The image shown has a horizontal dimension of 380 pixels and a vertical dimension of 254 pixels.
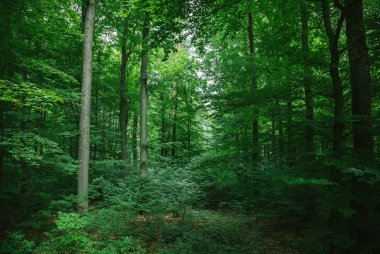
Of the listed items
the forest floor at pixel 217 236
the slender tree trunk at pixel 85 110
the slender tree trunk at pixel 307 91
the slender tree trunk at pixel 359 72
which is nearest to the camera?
the slender tree trunk at pixel 359 72

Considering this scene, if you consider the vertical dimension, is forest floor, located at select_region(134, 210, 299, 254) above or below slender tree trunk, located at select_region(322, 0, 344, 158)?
below

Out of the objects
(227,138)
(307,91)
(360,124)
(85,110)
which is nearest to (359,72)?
(360,124)

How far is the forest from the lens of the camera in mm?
4234

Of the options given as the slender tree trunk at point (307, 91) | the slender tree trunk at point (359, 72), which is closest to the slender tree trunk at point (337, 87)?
the slender tree trunk at point (359, 72)

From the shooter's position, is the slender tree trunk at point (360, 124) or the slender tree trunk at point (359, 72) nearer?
the slender tree trunk at point (360, 124)

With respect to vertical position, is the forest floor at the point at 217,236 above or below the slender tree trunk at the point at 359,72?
below

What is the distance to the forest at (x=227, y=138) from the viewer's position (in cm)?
423

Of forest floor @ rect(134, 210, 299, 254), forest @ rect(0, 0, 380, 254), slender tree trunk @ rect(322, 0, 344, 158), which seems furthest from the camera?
forest floor @ rect(134, 210, 299, 254)

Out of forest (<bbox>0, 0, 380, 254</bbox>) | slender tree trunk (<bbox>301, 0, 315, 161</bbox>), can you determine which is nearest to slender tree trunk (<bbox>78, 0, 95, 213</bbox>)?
forest (<bbox>0, 0, 380, 254</bbox>)

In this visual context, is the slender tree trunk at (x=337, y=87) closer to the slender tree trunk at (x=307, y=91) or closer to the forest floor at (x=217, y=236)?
the slender tree trunk at (x=307, y=91)

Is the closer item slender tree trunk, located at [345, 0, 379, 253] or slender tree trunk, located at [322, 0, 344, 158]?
slender tree trunk, located at [345, 0, 379, 253]

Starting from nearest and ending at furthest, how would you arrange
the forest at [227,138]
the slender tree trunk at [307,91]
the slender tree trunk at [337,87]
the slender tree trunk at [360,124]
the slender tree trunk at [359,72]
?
the slender tree trunk at [360,124], the forest at [227,138], the slender tree trunk at [359,72], the slender tree trunk at [337,87], the slender tree trunk at [307,91]

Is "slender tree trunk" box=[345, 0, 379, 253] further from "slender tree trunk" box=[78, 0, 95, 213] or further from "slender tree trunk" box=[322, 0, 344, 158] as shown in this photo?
"slender tree trunk" box=[78, 0, 95, 213]

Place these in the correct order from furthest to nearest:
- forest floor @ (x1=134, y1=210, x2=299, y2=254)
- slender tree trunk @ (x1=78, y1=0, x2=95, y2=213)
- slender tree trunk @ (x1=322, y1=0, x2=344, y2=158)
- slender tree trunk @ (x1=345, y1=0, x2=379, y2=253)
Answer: slender tree trunk @ (x1=78, y1=0, x2=95, y2=213), forest floor @ (x1=134, y1=210, x2=299, y2=254), slender tree trunk @ (x1=322, y1=0, x2=344, y2=158), slender tree trunk @ (x1=345, y1=0, x2=379, y2=253)
